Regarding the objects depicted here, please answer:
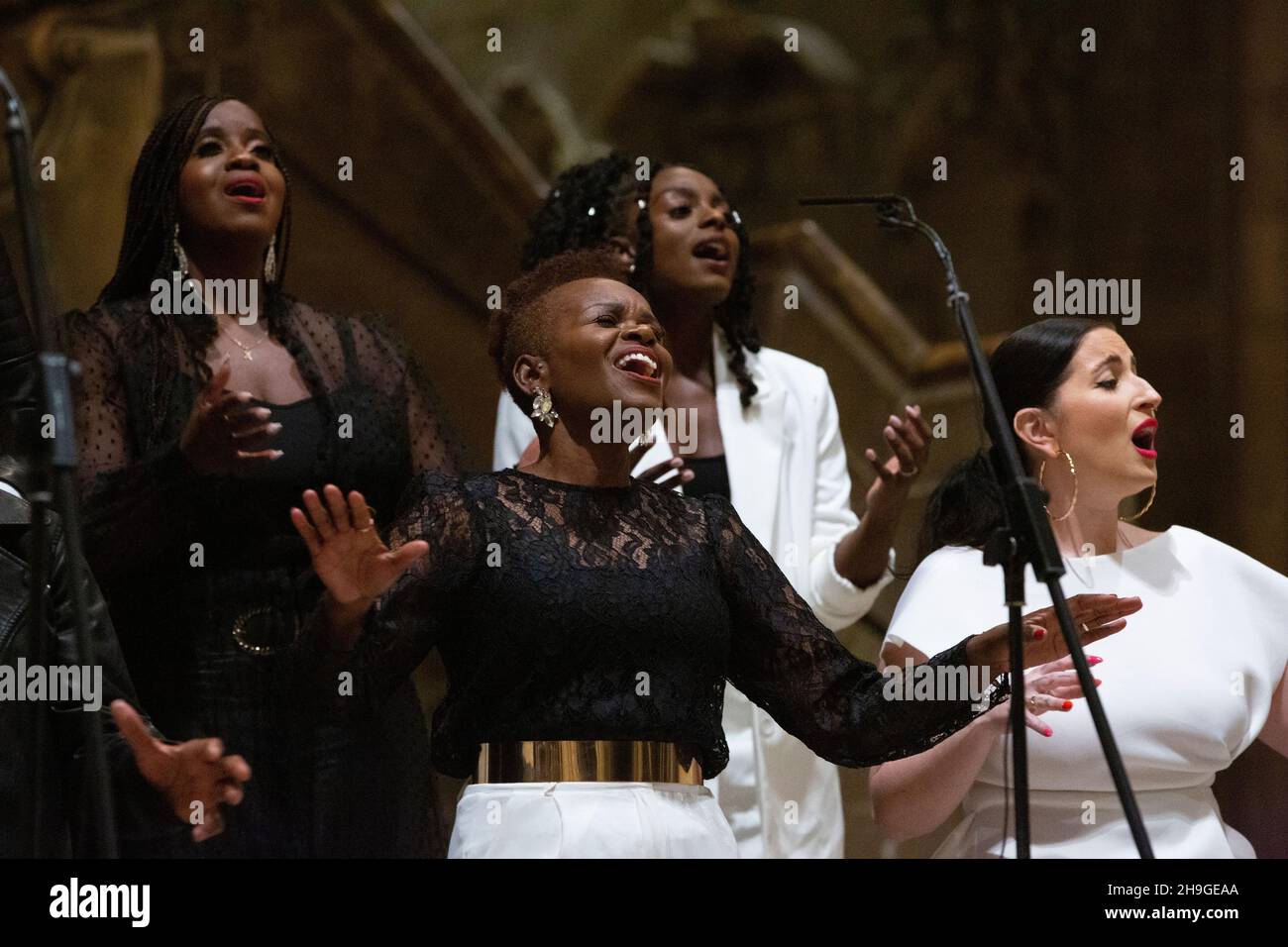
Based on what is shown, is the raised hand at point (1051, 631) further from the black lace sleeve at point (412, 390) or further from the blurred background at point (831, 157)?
the blurred background at point (831, 157)

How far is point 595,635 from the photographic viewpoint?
126 inches

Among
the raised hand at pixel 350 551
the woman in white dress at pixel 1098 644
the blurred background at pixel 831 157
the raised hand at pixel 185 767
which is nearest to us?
the raised hand at pixel 185 767

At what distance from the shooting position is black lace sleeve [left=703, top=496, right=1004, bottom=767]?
332 centimetres

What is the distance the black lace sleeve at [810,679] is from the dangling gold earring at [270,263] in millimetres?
1177

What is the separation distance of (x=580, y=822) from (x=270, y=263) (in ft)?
4.98

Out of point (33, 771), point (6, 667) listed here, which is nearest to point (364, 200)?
point (6, 667)

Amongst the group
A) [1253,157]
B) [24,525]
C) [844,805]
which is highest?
[1253,157]

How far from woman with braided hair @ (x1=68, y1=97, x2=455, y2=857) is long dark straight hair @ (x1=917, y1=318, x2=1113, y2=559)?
103cm

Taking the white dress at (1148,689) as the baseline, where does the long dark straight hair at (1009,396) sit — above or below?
above

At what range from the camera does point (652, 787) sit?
3229mm

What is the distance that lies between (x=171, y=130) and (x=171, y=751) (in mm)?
1624

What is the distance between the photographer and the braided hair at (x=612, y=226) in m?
4.67

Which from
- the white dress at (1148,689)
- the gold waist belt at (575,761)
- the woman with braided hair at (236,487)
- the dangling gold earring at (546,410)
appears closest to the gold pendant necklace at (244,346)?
the woman with braided hair at (236,487)
